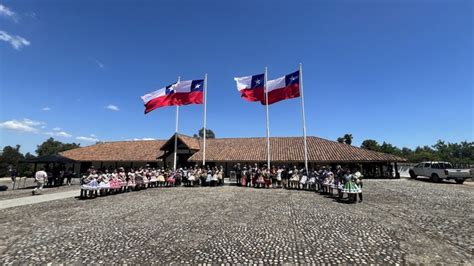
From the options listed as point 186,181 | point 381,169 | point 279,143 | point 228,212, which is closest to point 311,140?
point 279,143

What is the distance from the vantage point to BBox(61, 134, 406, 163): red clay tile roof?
25906 millimetres

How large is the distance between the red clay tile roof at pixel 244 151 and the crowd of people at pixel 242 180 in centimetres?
712

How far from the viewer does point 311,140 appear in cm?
3119

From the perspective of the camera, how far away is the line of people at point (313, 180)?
461 inches

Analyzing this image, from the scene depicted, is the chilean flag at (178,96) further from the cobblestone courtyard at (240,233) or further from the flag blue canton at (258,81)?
the cobblestone courtyard at (240,233)

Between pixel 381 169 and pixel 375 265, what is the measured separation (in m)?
24.7

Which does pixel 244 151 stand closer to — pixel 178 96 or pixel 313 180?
pixel 178 96

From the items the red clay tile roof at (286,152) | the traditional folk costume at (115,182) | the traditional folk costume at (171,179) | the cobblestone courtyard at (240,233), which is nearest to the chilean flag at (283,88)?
the traditional folk costume at (171,179)

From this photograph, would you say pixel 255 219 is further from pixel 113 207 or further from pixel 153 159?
pixel 153 159

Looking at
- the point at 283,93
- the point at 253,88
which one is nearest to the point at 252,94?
the point at 253,88

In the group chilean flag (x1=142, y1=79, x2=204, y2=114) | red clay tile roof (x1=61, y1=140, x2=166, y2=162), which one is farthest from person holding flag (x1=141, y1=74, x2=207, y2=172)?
red clay tile roof (x1=61, y1=140, x2=166, y2=162)

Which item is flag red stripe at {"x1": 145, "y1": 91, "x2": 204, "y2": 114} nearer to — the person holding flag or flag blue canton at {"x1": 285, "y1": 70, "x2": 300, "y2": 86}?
the person holding flag

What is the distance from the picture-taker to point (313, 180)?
1567cm

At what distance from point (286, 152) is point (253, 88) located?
11.7 m
